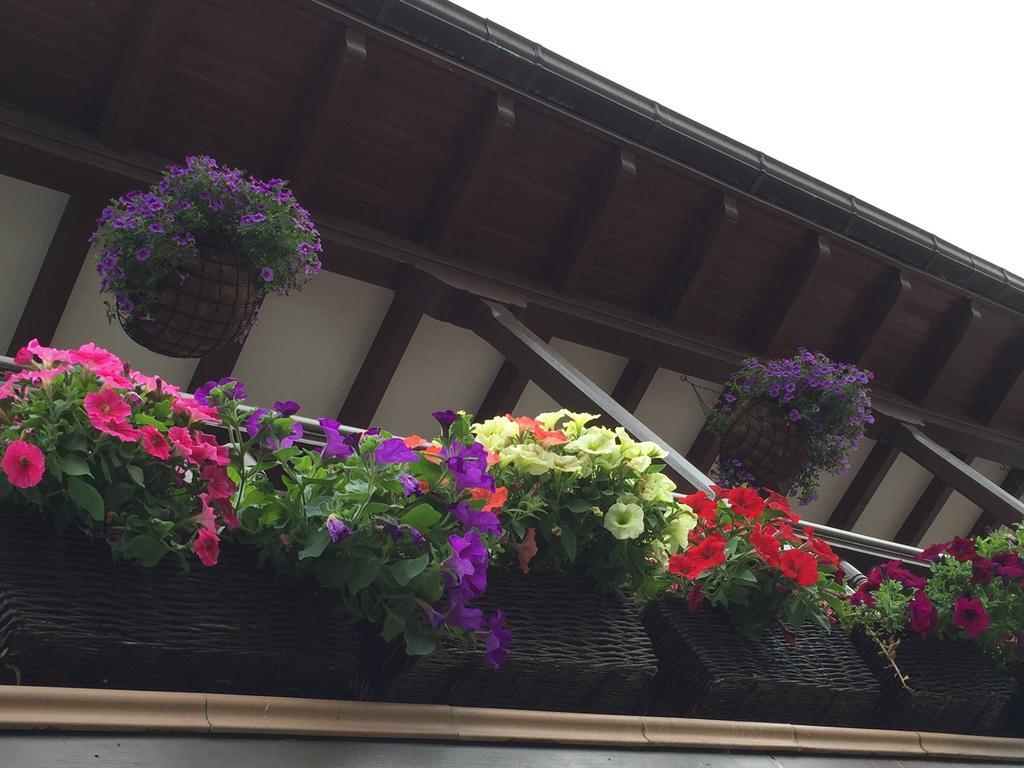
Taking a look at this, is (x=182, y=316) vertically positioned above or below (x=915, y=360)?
below

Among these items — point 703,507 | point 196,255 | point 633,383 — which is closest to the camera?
point 703,507

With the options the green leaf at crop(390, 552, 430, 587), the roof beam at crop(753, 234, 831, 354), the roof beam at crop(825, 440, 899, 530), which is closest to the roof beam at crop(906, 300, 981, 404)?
the roof beam at crop(825, 440, 899, 530)

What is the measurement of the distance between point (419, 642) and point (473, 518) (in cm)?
18

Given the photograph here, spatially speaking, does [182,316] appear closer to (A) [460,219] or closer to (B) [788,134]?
(A) [460,219]

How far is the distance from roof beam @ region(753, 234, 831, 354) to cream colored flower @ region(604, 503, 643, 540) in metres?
3.75

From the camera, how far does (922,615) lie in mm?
2293

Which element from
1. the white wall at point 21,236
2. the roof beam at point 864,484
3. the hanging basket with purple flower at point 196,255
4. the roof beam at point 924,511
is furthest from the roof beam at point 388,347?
the roof beam at point 924,511

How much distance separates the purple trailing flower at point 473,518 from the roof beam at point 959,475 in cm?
409

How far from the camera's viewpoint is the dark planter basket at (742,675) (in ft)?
6.11

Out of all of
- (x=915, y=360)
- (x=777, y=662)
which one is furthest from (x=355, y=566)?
(x=915, y=360)

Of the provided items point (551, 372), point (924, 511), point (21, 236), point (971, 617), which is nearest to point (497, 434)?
point (971, 617)

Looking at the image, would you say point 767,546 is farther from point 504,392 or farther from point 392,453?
point 504,392

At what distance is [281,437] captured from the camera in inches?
60.7

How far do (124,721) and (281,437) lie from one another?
47cm
